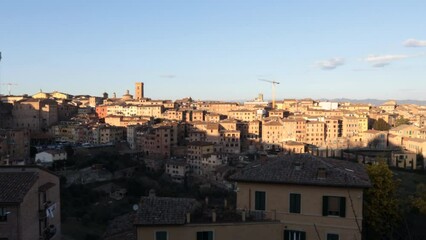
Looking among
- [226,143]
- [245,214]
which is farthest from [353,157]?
[245,214]

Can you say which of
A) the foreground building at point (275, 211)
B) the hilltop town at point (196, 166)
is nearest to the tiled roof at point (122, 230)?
the hilltop town at point (196, 166)

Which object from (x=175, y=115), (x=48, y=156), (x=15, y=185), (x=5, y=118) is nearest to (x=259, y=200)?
(x=15, y=185)

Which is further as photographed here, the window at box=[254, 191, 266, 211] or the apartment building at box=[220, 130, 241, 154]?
Answer: the apartment building at box=[220, 130, 241, 154]

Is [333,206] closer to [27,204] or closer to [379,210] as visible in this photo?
[379,210]

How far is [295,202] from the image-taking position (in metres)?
11.1

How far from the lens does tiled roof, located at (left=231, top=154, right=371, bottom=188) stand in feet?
35.4

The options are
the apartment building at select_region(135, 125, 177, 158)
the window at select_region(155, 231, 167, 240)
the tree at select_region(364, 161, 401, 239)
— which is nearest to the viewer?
the window at select_region(155, 231, 167, 240)

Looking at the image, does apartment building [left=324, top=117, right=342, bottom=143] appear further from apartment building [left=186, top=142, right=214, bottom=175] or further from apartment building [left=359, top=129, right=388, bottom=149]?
apartment building [left=186, top=142, right=214, bottom=175]

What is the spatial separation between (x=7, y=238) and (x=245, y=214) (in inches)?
276

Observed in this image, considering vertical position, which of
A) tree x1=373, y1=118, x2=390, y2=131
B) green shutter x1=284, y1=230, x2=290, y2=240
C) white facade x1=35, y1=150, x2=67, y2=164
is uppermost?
green shutter x1=284, y1=230, x2=290, y2=240

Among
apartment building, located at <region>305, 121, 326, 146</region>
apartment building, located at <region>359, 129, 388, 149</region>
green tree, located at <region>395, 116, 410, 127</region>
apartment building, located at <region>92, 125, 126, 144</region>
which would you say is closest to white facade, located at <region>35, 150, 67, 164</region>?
apartment building, located at <region>92, 125, 126, 144</region>

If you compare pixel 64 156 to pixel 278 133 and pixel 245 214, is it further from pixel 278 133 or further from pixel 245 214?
pixel 245 214

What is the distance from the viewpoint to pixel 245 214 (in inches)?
436

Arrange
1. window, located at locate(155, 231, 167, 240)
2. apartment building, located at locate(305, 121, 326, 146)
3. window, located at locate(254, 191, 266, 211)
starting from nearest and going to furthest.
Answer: window, located at locate(155, 231, 167, 240), window, located at locate(254, 191, 266, 211), apartment building, located at locate(305, 121, 326, 146)
